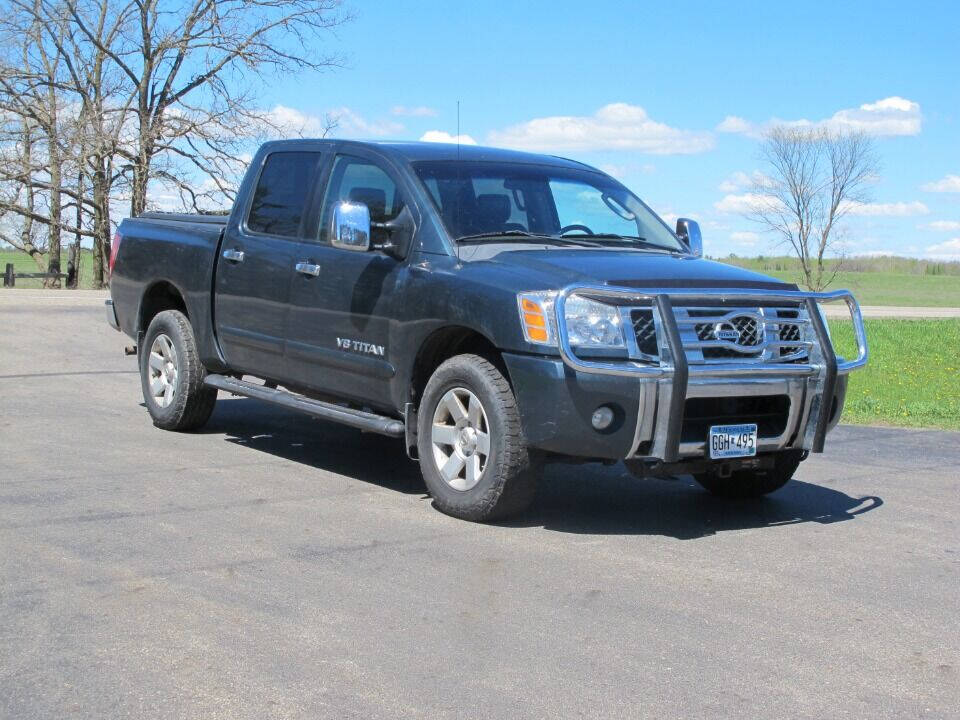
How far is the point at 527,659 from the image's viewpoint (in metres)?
4.23

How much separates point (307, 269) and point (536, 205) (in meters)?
1.47

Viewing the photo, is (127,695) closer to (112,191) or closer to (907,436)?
(907,436)

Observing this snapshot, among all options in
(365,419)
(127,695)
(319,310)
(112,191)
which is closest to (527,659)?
Answer: (127,695)

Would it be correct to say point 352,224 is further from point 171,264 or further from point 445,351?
point 171,264

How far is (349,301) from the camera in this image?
7191 mm

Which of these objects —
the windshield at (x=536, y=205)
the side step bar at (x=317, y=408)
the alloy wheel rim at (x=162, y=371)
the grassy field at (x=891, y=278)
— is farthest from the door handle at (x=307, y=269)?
the grassy field at (x=891, y=278)

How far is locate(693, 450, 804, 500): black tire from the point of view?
7.07m

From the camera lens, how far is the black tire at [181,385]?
8797mm

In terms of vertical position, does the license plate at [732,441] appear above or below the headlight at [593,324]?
below

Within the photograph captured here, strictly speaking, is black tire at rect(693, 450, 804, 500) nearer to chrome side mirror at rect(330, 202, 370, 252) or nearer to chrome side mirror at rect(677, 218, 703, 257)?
chrome side mirror at rect(677, 218, 703, 257)

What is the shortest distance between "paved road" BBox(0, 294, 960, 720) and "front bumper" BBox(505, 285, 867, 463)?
0.53m

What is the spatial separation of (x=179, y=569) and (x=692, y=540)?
2.55m

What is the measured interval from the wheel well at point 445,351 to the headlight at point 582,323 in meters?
0.49

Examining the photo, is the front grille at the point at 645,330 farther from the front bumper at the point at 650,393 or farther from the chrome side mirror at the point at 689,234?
the chrome side mirror at the point at 689,234
